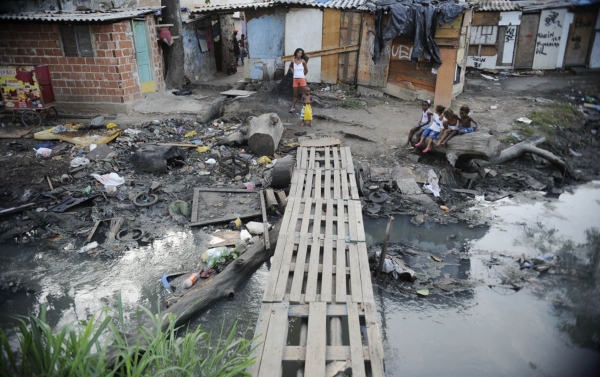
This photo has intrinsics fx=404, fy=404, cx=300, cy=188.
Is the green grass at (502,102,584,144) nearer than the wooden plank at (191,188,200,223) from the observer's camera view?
No

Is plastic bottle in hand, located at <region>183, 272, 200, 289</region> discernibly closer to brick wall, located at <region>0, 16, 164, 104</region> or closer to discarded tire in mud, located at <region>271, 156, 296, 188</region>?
discarded tire in mud, located at <region>271, 156, 296, 188</region>

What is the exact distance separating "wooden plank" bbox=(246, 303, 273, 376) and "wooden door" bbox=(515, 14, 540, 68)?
15980mm

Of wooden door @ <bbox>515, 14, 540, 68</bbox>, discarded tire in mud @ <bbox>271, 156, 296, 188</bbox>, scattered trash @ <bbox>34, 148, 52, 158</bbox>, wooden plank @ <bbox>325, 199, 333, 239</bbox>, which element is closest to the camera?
wooden plank @ <bbox>325, 199, 333, 239</bbox>

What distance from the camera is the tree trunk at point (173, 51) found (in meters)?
12.0

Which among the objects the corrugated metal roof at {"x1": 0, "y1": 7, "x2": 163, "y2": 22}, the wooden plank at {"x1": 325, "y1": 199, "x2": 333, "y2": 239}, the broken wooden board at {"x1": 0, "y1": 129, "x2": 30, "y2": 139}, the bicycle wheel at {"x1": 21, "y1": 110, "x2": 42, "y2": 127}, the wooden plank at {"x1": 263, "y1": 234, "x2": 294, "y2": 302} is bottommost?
the wooden plank at {"x1": 263, "y1": 234, "x2": 294, "y2": 302}

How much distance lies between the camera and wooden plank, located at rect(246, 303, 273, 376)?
281 cm

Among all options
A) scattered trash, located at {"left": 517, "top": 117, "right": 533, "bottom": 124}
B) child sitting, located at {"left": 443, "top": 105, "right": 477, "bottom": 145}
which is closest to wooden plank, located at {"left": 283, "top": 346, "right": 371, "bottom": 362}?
child sitting, located at {"left": 443, "top": 105, "right": 477, "bottom": 145}

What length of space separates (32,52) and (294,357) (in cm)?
1035

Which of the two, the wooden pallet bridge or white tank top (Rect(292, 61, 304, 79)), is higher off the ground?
white tank top (Rect(292, 61, 304, 79))

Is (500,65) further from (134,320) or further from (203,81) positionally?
(134,320)

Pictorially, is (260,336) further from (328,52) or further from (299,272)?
(328,52)

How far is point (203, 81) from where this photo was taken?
14.7 metres

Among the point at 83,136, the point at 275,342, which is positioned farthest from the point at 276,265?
the point at 83,136

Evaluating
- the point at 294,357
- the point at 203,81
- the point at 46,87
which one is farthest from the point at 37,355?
the point at 203,81
